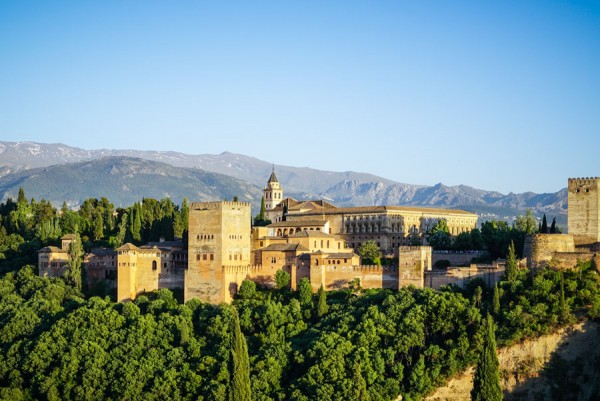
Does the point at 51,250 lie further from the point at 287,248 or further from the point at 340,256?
the point at 340,256

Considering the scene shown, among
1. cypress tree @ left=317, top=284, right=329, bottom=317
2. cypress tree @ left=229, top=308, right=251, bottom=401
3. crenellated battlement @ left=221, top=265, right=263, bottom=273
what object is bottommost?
cypress tree @ left=229, top=308, right=251, bottom=401

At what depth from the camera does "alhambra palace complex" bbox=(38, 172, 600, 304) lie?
172ft

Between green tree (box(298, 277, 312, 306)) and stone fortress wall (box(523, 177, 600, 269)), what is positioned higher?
stone fortress wall (box(523, 177, 600, 269))

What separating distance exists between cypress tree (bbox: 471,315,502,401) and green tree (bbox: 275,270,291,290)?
17.0 metres

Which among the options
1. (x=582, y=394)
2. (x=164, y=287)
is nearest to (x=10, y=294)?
(x=164, y=287)

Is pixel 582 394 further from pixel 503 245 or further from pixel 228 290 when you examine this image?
pixel 228 290

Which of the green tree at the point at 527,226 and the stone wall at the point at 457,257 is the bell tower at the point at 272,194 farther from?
the stone wall at the point at 457,257

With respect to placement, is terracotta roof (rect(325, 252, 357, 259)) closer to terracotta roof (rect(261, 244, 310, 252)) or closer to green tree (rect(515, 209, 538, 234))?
terracotta roof (rect(261, 244, 310, 252))

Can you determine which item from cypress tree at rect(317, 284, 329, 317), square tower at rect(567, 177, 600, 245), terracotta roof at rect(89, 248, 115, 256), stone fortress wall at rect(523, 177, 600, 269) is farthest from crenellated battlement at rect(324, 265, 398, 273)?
terracotta roof at rect(89, 248, 115, 256)

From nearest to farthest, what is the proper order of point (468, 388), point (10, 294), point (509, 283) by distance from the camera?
point (468, 388)
point (509, 283)
point (10, 294)

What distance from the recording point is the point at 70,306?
185ft

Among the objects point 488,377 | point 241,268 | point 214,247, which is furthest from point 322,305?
point 488,377

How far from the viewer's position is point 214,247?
55.2 m

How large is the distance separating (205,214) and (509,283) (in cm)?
1891
